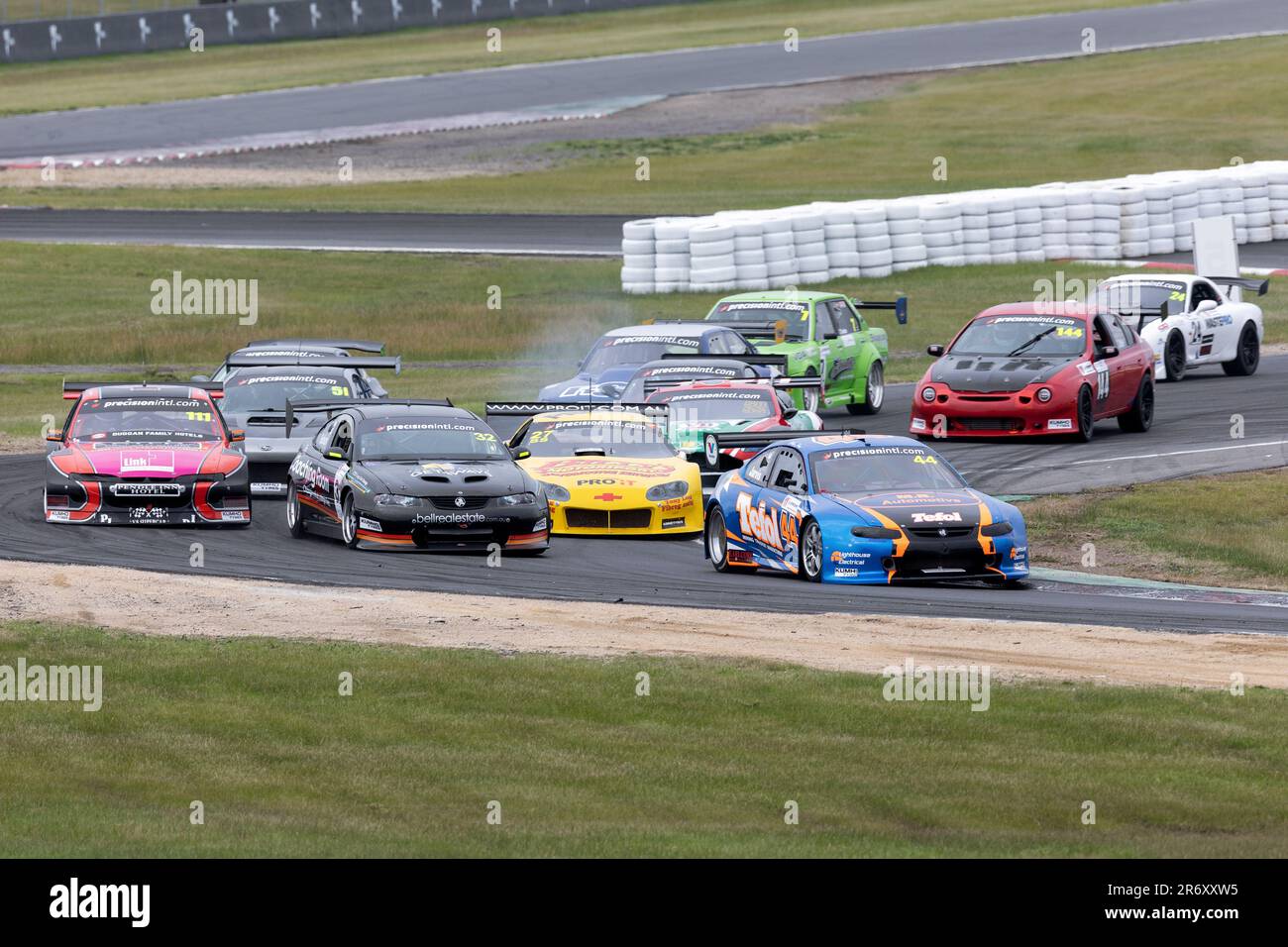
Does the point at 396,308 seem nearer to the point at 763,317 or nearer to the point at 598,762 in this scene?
the point at 763,317

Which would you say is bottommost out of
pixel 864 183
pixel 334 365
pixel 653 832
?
pixel 653 832

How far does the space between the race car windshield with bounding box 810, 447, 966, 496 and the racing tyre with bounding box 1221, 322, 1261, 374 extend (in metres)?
13.6

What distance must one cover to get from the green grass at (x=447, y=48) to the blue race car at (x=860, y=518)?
48.1 m

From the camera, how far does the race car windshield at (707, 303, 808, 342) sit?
28.2 meters

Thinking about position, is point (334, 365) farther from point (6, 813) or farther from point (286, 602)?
point (6, 813)

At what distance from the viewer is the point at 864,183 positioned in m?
52.9

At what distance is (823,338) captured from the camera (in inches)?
1105

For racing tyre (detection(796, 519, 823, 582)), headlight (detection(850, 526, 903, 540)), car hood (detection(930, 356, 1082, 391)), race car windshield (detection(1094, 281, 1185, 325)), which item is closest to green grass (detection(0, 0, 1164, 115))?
race car windshield (detection(1094, 281, 1185, 325))

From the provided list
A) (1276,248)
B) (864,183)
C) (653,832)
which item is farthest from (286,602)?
(864,183)

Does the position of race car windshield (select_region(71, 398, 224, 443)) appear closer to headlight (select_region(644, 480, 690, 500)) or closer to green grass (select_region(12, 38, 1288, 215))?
headlight (select_region(644, 480, 690, 500))

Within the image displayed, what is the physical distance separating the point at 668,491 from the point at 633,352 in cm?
638

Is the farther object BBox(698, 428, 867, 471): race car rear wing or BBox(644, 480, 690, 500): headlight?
BBox(698, 428, 867, 471): race car rear wing

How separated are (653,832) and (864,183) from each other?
44.1 m

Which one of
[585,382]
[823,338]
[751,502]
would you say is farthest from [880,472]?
[823,338]
